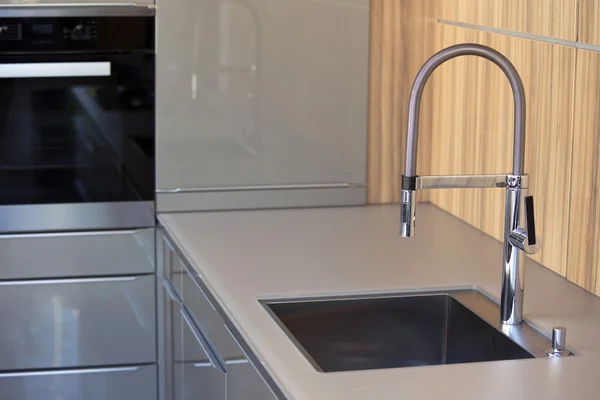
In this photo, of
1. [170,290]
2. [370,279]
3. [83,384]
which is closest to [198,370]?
[170,290]

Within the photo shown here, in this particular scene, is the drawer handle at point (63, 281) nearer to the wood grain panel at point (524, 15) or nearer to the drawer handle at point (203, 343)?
the drawer handle at point (203, 343)

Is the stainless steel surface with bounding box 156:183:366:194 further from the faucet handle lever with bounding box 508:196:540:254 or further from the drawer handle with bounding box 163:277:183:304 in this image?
the faucet handle lever with bounding box 508:196:540:254

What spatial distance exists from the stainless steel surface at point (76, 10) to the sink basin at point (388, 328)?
1028 millimetres

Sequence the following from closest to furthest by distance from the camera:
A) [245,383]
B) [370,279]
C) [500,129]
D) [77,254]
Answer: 1. [245,383]
2. [370,279]
3. [500,129]
4. [77,254]

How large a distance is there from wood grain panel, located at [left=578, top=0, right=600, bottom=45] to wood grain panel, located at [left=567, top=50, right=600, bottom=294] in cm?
3

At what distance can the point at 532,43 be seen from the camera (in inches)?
83.5

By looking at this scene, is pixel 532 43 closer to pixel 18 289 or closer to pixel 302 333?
pixel 302 333

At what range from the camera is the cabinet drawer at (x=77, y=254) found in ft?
8.64

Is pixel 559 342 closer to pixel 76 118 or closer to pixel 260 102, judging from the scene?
pixel 260 102

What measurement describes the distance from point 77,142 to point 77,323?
0.48 metres

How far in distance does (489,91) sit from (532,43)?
0.86 feet

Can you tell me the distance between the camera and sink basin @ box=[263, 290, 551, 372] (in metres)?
1.92

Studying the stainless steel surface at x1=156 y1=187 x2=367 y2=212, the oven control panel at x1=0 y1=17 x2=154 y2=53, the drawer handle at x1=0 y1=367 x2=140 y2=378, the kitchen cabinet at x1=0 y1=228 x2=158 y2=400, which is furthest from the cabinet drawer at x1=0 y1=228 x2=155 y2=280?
the oven control panel at x1=0 y1=17 x2=154 y2=53

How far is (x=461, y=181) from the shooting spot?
1664 millimetres
